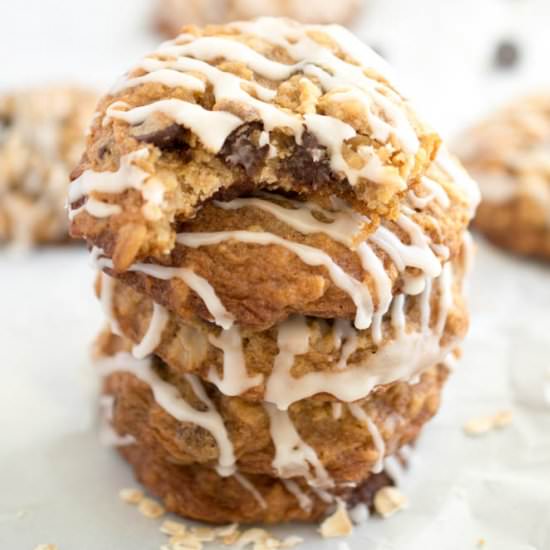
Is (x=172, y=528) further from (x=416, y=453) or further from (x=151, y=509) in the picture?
(x=416, y=453)

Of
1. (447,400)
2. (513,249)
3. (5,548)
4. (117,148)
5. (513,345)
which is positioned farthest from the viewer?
(513,249)

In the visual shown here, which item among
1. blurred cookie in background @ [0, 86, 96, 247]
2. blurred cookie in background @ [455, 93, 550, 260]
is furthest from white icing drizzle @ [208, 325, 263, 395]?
blurred cookie in background @ [455, 93, 550, 260]

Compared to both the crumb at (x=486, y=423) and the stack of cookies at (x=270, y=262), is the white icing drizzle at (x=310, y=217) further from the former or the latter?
the crumb at (x=486, y=423)

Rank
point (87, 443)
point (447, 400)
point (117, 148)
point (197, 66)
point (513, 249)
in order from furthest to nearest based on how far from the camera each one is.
→ point (513, 249) < point (447, 400) < point (87, 443) < point (197, 66) < point (117, 148)

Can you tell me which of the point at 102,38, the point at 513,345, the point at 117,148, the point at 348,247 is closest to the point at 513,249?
the point at 513,345

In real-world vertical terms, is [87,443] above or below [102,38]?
below

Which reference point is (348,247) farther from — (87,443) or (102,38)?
(102,38)

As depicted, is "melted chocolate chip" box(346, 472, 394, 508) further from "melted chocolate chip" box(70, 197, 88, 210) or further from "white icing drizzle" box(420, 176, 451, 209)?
"melted chocolate chip" box(70, 197, 88, 210)
